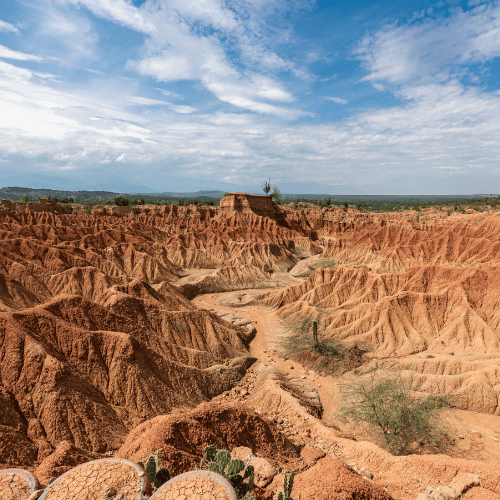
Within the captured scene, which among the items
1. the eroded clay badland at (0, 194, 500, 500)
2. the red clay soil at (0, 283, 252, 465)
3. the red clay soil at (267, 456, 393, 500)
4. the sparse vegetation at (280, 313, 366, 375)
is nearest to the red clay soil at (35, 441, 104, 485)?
the eroded clay badland at (0, 194, 500, 500)

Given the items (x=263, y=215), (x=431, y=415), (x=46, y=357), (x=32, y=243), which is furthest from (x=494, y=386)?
(x=263, y=215)

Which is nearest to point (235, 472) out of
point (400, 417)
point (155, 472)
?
point (155, 472)

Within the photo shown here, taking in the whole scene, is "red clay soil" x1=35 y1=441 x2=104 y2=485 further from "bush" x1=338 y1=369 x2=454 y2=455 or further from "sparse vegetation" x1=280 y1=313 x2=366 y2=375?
"sparse vegetation" x1=280 y1=313 x2=366 y2=375

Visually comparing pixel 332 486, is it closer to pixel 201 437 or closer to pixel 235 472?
pixel 235 472

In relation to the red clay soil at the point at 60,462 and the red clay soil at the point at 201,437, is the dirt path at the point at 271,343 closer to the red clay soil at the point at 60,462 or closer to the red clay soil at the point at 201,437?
the red clay soil at the point at 201,437

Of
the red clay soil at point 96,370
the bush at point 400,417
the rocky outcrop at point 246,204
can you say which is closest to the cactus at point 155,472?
the red clay soil at point 96,370

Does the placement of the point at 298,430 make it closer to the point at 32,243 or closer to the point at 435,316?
the point at 435,316
